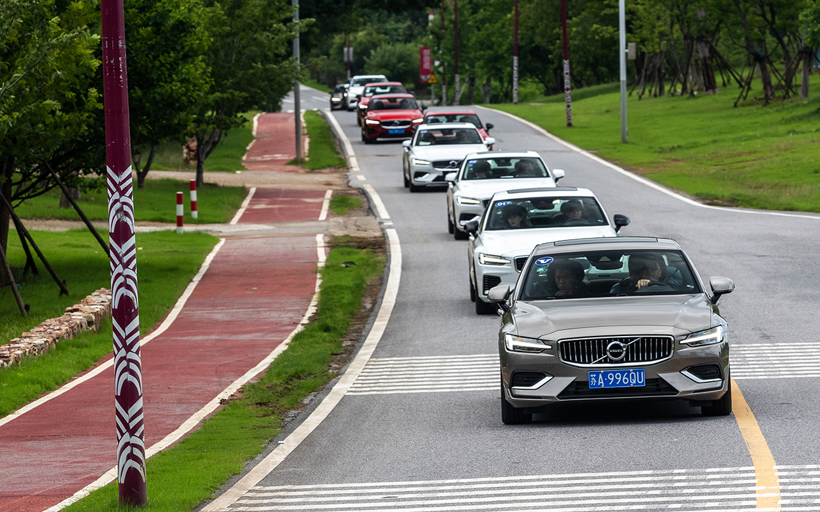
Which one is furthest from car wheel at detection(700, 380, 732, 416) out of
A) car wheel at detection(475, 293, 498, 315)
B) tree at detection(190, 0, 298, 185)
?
tree at detection(190, 0, 298, 185)

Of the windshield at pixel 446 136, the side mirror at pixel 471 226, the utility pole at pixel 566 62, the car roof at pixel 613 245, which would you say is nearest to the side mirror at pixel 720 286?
the car roof at pixel 613 245

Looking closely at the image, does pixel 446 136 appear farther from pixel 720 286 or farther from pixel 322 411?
pixel 720 286

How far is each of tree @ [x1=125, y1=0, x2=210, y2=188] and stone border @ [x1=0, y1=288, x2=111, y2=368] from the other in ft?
12.5

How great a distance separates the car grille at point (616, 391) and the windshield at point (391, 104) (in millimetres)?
38005

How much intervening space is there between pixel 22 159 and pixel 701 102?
148 ft

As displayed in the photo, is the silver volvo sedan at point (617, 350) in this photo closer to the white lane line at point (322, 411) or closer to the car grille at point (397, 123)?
the white lane line at point (322, 411)

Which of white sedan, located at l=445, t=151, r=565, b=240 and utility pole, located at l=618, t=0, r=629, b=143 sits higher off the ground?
utility pole, located at l=618, t=0, r=629, b=143

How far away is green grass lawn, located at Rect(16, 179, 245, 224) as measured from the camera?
29.6 m

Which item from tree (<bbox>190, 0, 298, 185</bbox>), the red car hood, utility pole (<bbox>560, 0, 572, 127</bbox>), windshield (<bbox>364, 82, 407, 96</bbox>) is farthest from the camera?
windshield (<bbox>364, 82, 407, 96</bbox>)

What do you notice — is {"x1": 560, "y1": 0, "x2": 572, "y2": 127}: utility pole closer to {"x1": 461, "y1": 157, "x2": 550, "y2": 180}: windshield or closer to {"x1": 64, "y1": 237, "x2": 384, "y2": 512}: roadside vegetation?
{"x1": 461, "y1": 157, "x2": 550, "y2": 180}: windshield

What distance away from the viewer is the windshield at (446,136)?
3195 centimetres

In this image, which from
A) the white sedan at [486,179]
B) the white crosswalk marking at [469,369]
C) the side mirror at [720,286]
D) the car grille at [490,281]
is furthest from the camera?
the white sedan at [486,179]

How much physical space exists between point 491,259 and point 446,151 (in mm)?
15831

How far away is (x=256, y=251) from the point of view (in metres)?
24.4
